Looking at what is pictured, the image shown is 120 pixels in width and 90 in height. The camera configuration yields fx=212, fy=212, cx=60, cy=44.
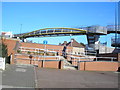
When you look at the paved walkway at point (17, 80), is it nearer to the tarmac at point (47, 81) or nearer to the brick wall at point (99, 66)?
the tarmac at point (47, 81)

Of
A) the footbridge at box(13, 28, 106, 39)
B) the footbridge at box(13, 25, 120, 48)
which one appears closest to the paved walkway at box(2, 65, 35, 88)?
the footbridge at box(13, 25, 120, 48)

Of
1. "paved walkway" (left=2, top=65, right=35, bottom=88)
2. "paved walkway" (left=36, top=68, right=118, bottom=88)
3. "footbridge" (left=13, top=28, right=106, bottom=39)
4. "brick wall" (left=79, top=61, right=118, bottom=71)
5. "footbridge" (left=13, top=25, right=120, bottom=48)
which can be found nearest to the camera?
"paved walkway" (left=2, top=65, right=35, bottom=88)

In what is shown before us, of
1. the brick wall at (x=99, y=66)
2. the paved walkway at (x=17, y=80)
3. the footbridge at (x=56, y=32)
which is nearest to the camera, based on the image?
the paved walkway at (x=17, y=80)

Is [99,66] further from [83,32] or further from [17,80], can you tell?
[83,32]

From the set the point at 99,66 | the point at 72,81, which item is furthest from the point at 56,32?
the point at 72,81

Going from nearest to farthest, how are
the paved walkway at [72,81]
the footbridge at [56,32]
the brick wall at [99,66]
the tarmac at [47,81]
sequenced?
the tarmac at [47,81] → the paved walkway at [72,81] → the brick wall at [99,66] → the footbridge at [56,32]

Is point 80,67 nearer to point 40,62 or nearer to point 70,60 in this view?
point 40,62

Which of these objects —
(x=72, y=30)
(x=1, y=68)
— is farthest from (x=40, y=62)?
(x=72, y=30)

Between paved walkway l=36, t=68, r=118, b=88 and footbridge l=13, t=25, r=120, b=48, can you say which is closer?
paved walkway l=36, t=68, r=118, b=88

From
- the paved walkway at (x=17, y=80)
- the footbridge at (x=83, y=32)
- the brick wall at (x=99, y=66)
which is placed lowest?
the brick wall at (x=99, y=66)

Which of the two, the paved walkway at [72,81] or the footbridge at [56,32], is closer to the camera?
the paved walkway at [72,81]

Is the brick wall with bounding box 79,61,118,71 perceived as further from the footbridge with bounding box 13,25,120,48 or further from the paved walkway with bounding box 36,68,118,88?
the footbridge with bounding box 13,25,120,48

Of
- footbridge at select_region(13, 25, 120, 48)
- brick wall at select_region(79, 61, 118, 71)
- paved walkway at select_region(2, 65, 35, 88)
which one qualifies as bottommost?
brick wall at select_region(79, 61, 118, 71)

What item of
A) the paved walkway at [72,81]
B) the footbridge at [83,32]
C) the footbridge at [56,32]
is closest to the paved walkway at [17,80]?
the paved walkway at [72,81]
